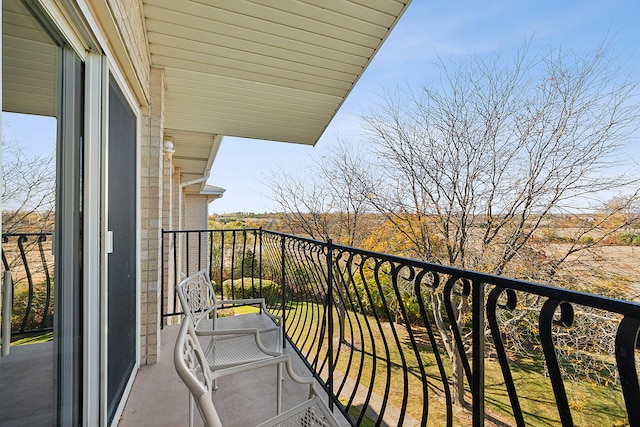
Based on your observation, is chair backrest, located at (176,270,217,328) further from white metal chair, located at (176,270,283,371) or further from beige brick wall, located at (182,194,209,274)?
beige brick wall, located at (182,194,209,274)

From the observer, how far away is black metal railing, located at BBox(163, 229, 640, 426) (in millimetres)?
825

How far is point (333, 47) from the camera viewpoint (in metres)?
2.47

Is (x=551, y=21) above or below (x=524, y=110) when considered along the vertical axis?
above

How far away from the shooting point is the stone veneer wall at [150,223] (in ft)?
7.91

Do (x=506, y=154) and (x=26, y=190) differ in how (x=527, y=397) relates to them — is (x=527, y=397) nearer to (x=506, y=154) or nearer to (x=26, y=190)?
(x=506, y=154)

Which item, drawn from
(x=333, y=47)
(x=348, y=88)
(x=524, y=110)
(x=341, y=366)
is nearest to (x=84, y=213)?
(x=333, y=47)

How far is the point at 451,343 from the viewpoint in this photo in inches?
222

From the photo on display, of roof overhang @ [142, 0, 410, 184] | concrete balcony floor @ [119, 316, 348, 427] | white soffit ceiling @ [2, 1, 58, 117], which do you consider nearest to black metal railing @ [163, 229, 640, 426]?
concrete balcony floor @ [119, 316, 348, 427]

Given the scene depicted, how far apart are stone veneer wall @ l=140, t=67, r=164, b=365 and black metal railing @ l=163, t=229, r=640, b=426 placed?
854 mm

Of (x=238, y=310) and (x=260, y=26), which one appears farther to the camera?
(x=238, y=310)

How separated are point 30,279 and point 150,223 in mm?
1643

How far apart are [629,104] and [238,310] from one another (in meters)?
9.22

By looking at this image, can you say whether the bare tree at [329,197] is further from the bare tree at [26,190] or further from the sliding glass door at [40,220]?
the bare tree at [26,190]

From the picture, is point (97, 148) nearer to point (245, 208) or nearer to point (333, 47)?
point (333, 47)
